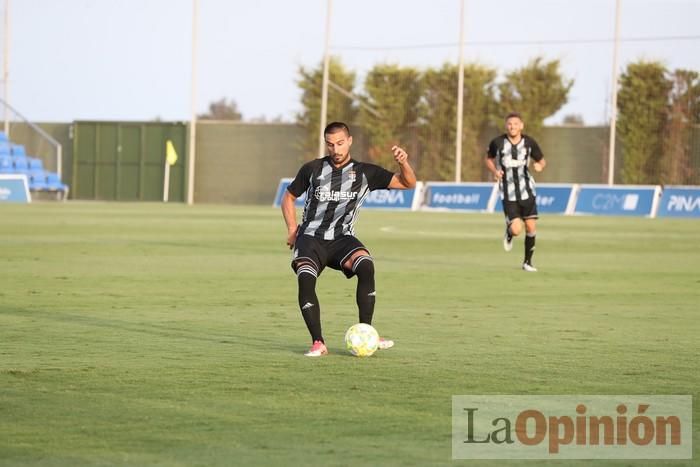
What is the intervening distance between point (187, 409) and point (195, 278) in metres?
9.50

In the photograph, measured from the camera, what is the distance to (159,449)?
6.57 meters

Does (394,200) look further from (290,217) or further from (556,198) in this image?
(290,217)

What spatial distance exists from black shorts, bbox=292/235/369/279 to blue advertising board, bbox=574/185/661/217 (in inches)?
1309

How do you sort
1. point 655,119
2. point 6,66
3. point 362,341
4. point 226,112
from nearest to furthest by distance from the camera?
point 362,341 < point 655,119 < point 6,66 < point 226,112

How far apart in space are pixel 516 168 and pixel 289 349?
10447mm

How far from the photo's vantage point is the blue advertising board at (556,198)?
43.5 meters

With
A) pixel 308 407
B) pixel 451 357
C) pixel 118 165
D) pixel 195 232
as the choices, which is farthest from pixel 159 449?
pixel 118 165

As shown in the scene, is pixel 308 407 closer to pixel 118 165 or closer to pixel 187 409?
pixel 187 409

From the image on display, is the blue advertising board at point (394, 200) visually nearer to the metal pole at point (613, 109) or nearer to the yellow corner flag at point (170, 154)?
the metal pole at point (613, 109)

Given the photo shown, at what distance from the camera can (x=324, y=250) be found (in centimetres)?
1041

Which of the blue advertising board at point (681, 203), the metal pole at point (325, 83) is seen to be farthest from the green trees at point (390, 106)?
the blue advertising board at point (681, 203)

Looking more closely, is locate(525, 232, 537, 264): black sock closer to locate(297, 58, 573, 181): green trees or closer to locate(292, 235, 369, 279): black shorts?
locate(292, 235, 369, 279): black shorts

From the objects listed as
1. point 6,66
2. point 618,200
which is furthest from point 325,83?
point 618,200
